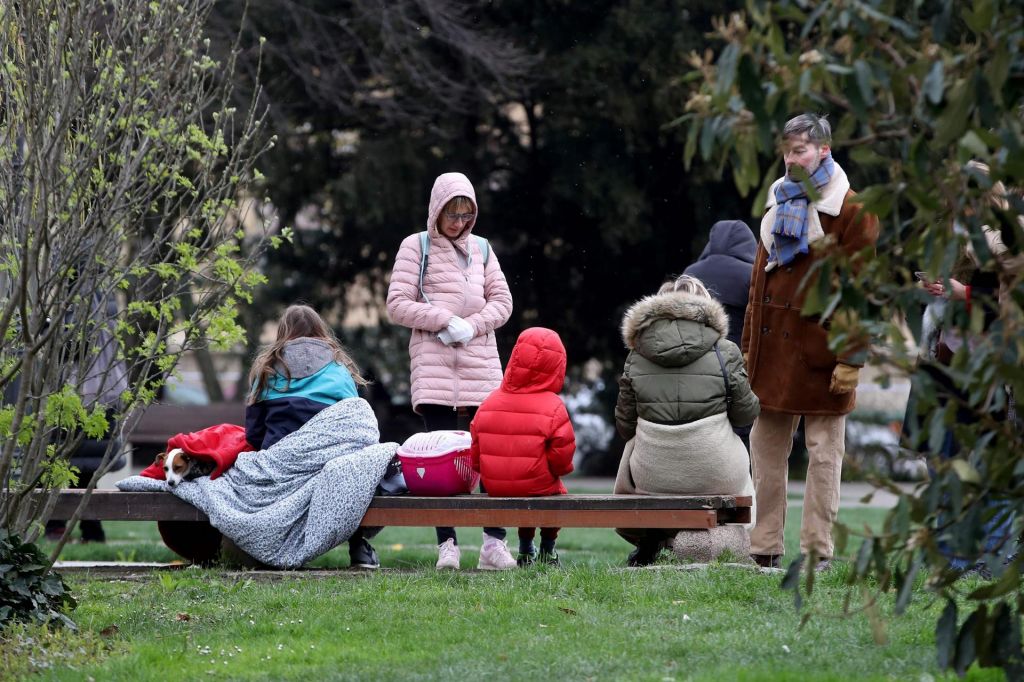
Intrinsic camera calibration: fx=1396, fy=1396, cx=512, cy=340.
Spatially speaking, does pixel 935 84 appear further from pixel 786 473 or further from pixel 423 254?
pixel 423 254

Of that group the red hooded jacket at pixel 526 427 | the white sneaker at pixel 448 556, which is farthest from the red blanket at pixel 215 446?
the red hooded jacket at pixel 526 427

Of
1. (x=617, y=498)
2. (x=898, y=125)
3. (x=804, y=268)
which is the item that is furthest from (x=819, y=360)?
(x=898, y=125)

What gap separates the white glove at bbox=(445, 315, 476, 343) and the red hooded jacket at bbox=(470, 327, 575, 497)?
71 centimetres

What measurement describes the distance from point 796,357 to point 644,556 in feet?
Answer: 4.30

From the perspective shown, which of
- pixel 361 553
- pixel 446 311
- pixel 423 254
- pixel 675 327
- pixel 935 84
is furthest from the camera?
pixel 423 254

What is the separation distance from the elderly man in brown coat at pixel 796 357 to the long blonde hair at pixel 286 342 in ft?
6.76

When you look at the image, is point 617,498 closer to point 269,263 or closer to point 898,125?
point 898,125

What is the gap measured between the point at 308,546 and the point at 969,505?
3967 millimetres

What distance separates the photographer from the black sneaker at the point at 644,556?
7099 mm

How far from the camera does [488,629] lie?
5.31 metres

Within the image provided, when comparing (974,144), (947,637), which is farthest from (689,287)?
(974,144)

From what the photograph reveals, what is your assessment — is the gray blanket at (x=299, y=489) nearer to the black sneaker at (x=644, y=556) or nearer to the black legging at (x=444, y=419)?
the black legging at (x=444, y=419)

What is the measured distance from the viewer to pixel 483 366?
25.4ft

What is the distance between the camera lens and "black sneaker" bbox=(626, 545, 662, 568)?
7099 millimetres
